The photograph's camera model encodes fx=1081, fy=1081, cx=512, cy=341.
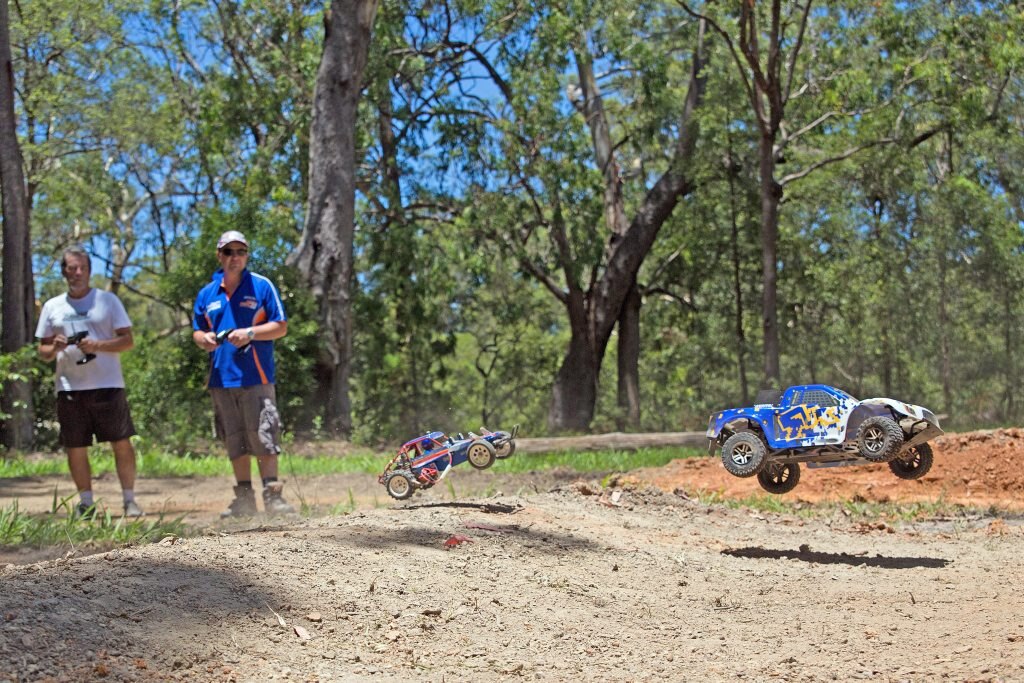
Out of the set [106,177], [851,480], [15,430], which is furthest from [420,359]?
[851,480]

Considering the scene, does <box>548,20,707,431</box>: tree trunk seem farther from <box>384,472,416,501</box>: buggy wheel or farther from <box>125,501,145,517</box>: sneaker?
<box>384,472,416,501</box>: buggy wheel

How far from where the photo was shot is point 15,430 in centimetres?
1562

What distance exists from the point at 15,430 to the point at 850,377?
27902mm

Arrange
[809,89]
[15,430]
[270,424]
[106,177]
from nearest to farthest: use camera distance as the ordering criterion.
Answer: [270,424] < [15,430] < [809,89] < [106,177]

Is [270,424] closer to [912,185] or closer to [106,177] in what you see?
[912,185]

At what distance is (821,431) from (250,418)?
4.95 m

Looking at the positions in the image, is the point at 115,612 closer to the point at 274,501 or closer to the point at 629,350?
the point at 274,501

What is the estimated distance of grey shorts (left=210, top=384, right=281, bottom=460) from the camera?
7770 mm

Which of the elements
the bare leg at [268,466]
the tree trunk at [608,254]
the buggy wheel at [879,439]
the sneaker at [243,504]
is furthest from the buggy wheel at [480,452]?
the tree trunk at [608,254]

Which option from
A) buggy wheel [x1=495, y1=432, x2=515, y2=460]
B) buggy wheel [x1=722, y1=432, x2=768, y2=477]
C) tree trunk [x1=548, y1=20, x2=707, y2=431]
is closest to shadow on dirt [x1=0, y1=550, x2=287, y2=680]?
buggy wheel [x1=495, y1=432, x2=515, y2=460]

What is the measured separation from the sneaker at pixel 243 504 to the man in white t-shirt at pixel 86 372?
0.72 m

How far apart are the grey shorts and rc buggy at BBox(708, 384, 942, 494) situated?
4.46m

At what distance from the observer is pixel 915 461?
4.09 m

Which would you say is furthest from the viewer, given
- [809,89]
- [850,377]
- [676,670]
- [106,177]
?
[850,377]
